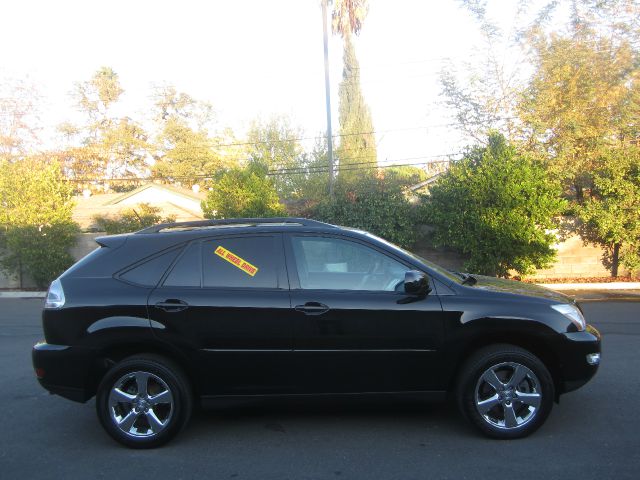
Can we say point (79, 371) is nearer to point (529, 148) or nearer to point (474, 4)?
point (529, 148)

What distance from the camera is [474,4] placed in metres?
20.0

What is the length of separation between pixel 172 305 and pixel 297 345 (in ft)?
3.42

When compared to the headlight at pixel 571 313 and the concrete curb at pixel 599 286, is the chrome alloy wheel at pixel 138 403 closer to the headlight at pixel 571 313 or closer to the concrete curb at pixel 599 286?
the headlight at pixel 571 313

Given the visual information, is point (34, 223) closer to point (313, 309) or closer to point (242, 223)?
point (242, 223)

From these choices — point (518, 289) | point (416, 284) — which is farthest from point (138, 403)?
point (518, 289)

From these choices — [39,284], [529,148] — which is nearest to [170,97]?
[39,284]

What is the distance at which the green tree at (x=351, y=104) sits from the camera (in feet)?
113

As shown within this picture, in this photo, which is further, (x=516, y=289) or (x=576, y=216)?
(x=576, y=216)

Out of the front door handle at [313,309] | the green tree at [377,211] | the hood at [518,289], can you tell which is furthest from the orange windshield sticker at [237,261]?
the green tree at [377,211]

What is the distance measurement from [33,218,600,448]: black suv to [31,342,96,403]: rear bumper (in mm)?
10

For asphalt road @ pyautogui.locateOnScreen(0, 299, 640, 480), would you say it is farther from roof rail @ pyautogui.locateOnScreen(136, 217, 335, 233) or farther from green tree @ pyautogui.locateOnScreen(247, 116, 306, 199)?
green tree @ pyautogui.locateOnScreen(247, 116, 306, 199)

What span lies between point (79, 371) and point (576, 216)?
1667 cm

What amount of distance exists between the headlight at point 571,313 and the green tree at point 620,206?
13.4m

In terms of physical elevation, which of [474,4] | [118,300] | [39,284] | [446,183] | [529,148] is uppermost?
[474,4]
